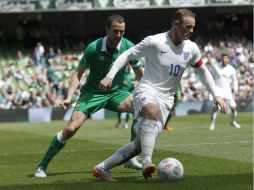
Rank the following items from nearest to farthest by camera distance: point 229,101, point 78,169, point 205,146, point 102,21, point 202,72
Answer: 1. point 202,72
2. point 78,169
3. point 205,146
4. point 229,101
5. point 102,21

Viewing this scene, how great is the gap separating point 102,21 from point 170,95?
3454 cm

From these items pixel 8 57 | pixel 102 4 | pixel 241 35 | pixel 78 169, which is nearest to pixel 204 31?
pixel 241 35

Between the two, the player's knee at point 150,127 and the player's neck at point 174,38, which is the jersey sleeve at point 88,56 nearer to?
the player's neck at point 174,38

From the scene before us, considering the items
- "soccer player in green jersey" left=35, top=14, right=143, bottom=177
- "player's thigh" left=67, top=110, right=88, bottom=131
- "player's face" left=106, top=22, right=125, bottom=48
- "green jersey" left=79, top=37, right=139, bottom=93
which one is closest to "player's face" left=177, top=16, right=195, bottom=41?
"player's face" left=106, top=22, right=125, bottom=48

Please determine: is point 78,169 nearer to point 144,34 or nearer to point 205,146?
point 205,146

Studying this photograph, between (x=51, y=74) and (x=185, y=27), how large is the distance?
2766 cm

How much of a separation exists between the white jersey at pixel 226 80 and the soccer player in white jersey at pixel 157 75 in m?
14.1

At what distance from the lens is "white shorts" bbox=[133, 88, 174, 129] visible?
9812 millimetres

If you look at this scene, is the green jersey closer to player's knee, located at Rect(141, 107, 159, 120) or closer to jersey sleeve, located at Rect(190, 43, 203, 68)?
jersey sleeve, located at Rect(190, 43, 203, 68)

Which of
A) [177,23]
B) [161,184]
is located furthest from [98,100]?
[177,23]

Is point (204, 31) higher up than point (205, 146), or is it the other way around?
point (205, 146)

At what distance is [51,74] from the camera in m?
37.0

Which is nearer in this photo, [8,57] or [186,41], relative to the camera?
[186,41]

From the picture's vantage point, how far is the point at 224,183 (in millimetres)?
9789
